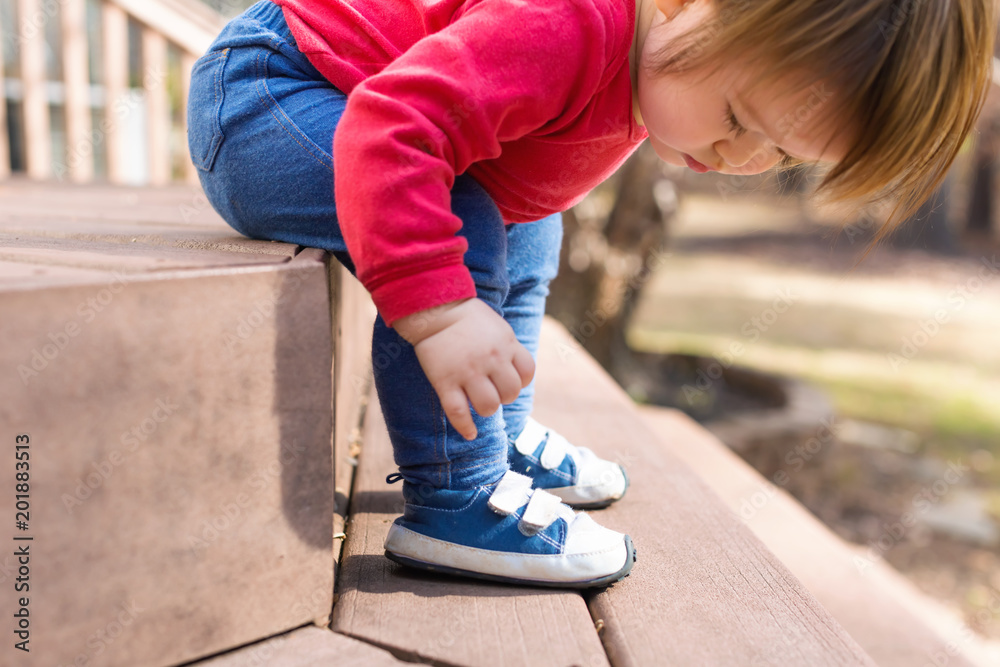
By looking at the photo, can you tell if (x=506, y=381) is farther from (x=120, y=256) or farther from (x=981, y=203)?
(x=981, y=203)

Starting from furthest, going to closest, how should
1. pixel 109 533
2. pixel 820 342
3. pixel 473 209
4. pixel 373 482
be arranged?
pixel 820 342, pixel 373 482, pixel 473 209, pixel 109 533

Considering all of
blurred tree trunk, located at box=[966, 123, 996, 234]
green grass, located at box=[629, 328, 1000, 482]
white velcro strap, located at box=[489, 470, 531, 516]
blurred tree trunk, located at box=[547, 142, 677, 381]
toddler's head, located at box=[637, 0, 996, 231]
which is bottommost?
green grass, located at box=[629, 328, 1000, 482]

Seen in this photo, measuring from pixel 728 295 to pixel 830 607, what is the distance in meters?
6.30

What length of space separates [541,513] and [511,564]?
0.08m

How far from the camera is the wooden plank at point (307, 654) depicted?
88 cm

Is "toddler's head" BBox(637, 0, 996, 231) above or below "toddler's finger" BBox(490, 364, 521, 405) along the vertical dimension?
above

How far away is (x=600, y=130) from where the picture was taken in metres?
1.08

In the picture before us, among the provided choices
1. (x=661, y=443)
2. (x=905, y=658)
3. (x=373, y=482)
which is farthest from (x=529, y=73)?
(x=905, y=658)

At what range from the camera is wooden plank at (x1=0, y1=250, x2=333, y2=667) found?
0.76 metres

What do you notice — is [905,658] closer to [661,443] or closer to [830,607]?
[830,607]

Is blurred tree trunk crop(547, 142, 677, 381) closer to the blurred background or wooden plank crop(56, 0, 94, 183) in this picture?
the blurred background

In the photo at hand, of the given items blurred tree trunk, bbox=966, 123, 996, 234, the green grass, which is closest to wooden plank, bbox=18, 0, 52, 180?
the green grass

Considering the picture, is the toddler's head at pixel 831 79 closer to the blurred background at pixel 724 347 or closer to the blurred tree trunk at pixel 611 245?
the blurred background at pixel 724 347

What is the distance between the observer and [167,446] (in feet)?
2.69
